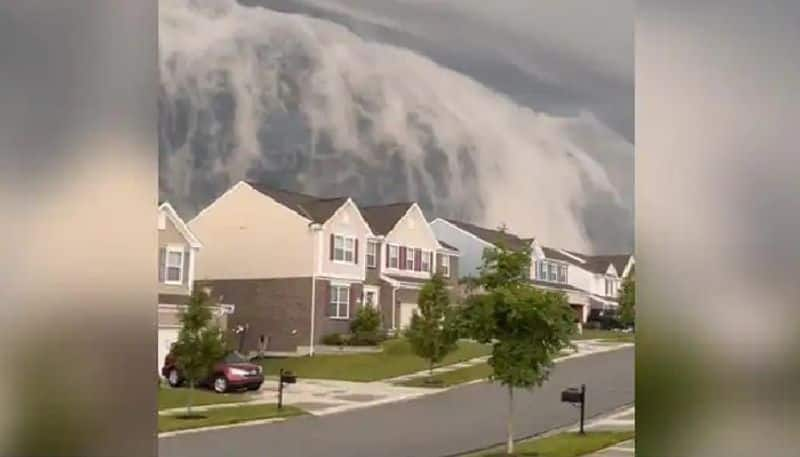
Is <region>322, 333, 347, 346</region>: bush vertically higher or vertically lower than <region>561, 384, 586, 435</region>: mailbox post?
higher

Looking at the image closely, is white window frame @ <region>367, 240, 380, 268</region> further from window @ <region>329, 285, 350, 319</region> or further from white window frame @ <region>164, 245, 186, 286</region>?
white window frame @ <region>164, 245, 186, 286</region>

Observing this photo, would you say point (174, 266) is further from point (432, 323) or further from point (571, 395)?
point (571, 395)

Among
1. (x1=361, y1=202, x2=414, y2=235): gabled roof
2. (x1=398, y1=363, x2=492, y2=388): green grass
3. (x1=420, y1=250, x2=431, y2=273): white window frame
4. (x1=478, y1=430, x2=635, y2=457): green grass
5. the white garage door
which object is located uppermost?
(x1=361, y1=202, x2=414, y2=235): gabled roof

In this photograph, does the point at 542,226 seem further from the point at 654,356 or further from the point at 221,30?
the point at 221,30

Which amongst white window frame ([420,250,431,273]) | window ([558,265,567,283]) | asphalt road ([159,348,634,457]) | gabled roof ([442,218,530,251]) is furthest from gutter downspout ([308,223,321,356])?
window ([558,265,567,283])

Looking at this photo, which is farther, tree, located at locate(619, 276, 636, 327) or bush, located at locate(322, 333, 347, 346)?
bush, located at locate(322, 333, 347, 346)

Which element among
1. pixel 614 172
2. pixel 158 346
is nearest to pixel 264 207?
pixel 158 346

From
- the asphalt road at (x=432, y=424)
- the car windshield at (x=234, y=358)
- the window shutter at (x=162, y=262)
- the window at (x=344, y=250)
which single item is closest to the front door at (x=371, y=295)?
the window at (x=344, y=250)
